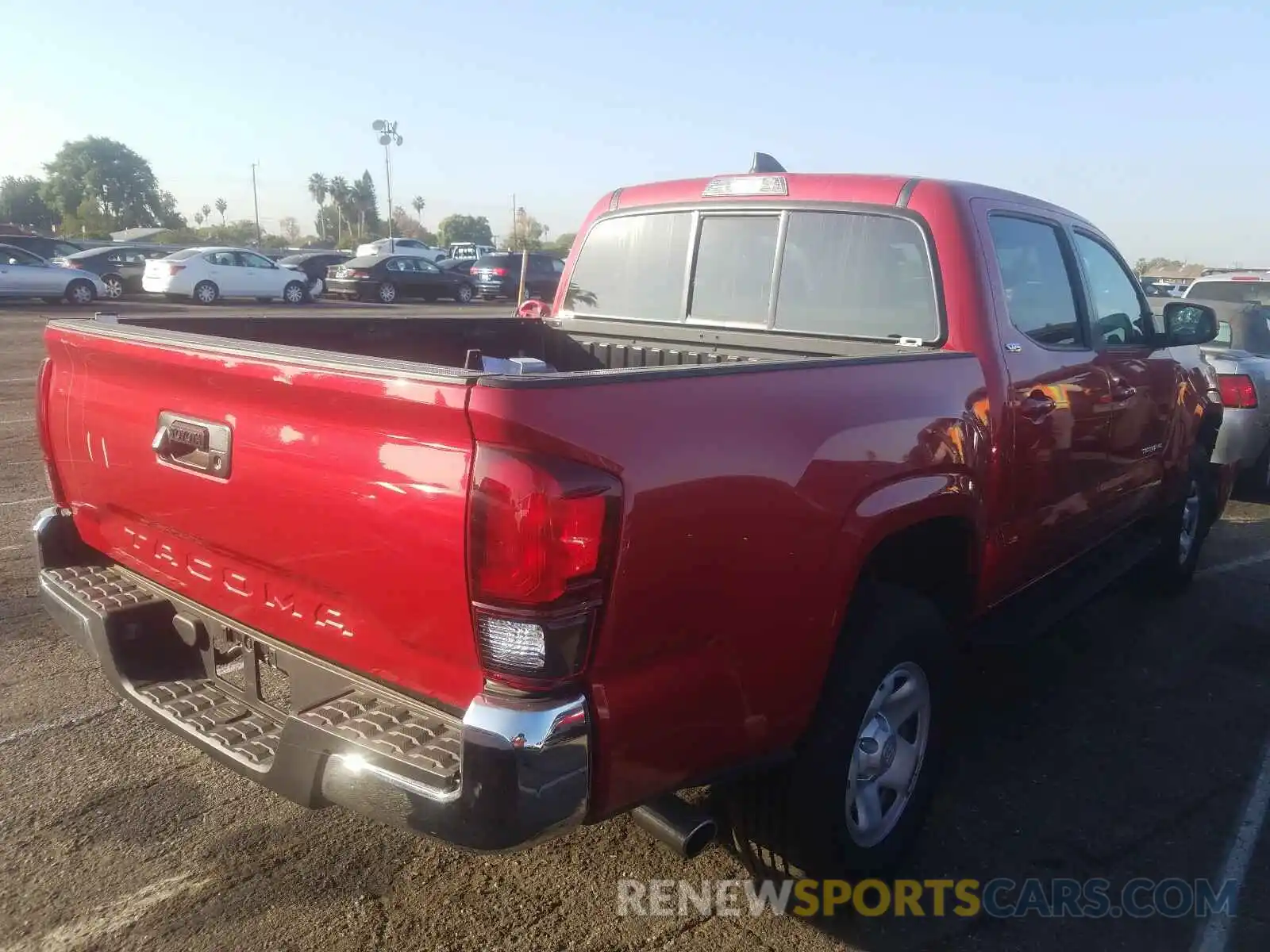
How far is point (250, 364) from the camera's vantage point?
2.36m

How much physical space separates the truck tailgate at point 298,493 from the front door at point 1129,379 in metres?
3.17

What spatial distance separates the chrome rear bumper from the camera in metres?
1.99

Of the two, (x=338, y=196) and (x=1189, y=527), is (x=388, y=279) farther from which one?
(x=338, y=196)

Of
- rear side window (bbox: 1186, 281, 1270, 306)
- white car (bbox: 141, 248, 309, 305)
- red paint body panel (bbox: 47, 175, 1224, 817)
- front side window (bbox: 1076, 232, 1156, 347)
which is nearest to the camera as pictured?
red paint body panel (bbox: 47, 175, 1224, 817)

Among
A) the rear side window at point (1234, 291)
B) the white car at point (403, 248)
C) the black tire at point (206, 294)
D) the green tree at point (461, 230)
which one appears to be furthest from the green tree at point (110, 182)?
the rear side window at point (1234, 291)

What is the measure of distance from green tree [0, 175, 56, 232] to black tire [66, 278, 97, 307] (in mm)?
56195

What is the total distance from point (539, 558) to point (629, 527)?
0.20 metres

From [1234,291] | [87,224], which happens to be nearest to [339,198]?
[87,224]

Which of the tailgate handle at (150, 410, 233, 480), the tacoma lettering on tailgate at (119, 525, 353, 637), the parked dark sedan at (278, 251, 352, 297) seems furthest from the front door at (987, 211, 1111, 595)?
the parked dark sedan at (278, 251, 352, 297)

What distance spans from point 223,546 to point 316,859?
105cm

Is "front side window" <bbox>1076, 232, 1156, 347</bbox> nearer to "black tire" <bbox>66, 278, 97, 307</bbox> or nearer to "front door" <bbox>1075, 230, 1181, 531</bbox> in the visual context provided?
"front door" <bbox>1075, 230, 1181, 531</bbox>

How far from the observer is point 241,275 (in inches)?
1010

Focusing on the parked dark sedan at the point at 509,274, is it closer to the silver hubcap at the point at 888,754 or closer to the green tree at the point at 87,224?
the silver hubcap at the point at 888,754

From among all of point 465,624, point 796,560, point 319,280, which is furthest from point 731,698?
point 319,280
